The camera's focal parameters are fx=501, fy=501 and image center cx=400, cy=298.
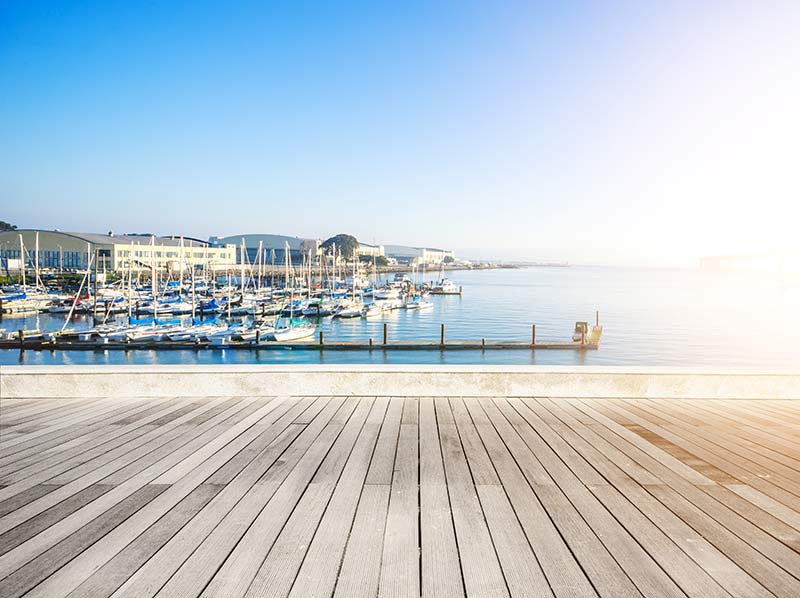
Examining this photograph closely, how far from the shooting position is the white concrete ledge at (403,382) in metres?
5.08

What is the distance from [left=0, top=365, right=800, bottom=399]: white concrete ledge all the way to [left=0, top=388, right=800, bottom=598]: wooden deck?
0.55 m

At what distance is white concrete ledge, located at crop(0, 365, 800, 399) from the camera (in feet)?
16.7

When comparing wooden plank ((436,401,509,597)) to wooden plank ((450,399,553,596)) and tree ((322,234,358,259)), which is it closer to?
wooden plank ((450,399,553,596))

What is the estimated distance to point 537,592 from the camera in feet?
6.31

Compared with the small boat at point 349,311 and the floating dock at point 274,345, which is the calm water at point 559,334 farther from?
the small boat at point 349,311

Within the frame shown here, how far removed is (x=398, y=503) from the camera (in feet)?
8.86

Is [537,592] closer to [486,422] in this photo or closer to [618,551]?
[618,551]

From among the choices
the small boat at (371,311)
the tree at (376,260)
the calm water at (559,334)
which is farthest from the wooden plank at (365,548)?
the tree at (376,260)

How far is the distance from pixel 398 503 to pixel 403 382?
2.44m

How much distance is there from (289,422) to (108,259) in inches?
3772

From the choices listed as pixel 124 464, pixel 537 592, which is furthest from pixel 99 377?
pixel 537 592

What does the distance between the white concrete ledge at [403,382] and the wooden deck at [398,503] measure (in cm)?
55

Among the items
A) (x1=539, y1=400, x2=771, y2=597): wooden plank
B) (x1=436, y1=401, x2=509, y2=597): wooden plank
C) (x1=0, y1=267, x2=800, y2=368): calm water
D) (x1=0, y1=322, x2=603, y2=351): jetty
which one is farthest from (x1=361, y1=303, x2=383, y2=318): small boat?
(x1=539, y1=400, x2=771, y2=597): wooden plank

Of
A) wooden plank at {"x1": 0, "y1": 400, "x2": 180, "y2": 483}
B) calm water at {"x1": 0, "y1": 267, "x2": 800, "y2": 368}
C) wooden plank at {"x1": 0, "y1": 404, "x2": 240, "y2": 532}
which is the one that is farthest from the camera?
calm water at {"x1": 0, "y1": 267, "x2": 800, "y2": 368}
